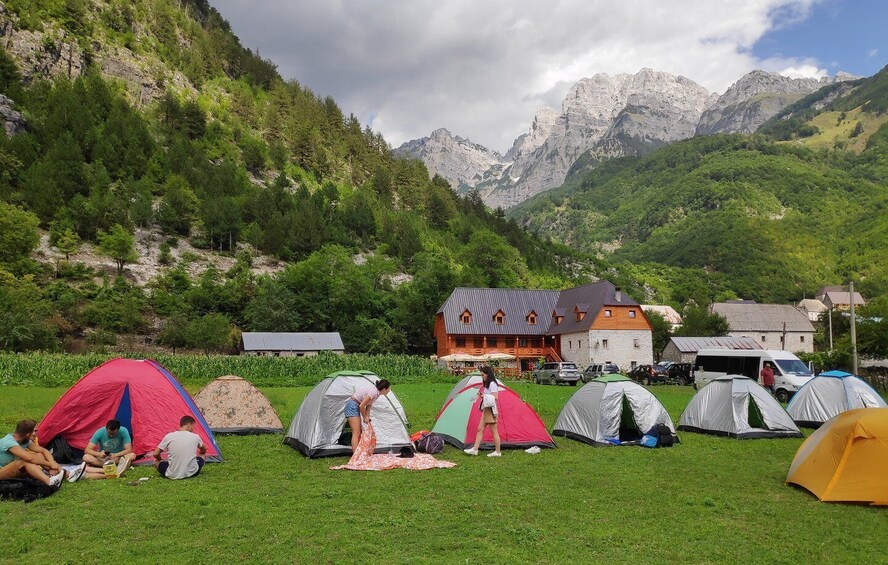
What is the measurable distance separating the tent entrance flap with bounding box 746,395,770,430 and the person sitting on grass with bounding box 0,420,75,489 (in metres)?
17.0

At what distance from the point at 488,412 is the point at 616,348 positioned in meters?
44.4

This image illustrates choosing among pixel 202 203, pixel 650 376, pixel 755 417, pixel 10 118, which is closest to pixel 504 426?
pixel 755 417

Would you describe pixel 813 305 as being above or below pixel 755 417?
above

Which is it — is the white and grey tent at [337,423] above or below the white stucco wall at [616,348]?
below

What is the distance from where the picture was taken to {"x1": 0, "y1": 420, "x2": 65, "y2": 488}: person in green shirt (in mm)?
9492

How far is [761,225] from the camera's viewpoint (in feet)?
452

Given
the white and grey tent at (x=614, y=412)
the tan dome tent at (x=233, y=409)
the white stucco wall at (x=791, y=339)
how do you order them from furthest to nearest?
1. the white stucco wall at (x=791, y=339)
2. the tan dome tent at (x=233, y=409)
3. the white and grey tent at (x=614, y=412)

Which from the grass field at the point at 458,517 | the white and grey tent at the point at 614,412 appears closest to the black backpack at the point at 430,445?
the grass field at the point at 458,517

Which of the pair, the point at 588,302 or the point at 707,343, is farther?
the point at 707,343

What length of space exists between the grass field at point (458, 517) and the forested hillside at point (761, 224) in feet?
380

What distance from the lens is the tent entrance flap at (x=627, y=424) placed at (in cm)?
1584

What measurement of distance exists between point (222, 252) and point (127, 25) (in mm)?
52462

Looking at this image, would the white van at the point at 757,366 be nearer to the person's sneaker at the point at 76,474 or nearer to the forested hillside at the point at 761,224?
the person's sneaker at the point at 76,474

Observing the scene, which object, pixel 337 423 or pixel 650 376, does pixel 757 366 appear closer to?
pixel 650 376
